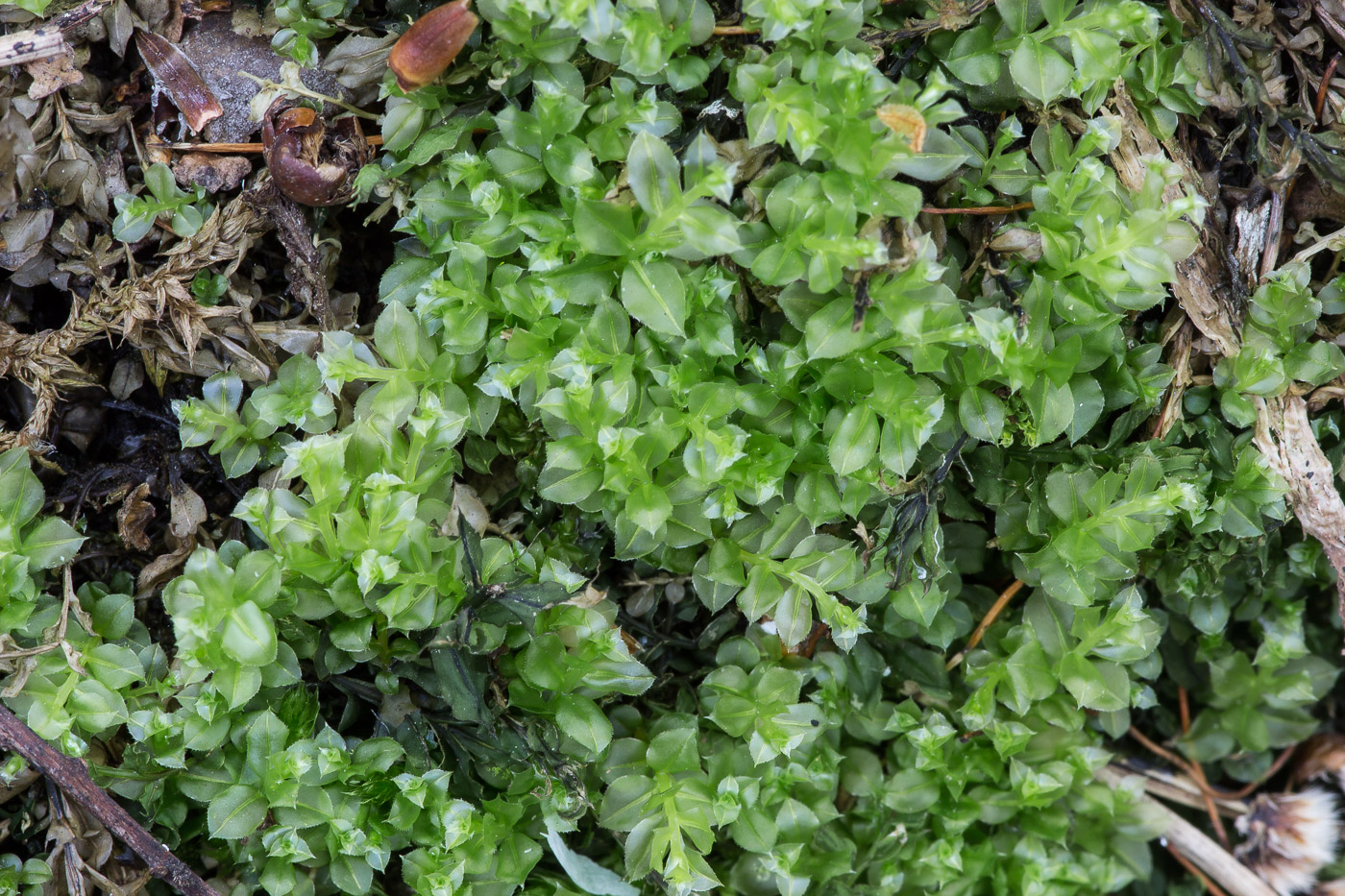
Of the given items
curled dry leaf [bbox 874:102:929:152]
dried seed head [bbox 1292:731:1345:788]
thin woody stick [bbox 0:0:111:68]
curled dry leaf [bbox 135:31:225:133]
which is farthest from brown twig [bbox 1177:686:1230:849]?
thin woody stick [bbox 0:0:111:68]

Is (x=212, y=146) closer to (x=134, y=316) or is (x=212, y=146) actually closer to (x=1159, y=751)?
(x=134, y=316)

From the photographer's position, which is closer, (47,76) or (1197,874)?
(47,76)

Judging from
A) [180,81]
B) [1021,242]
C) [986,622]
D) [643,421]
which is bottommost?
[986,622]

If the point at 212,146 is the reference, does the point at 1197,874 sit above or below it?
below

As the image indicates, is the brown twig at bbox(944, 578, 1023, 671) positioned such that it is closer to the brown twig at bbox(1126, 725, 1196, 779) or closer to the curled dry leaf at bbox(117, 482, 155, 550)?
the brown twig at bbox(1126, 725, 1196, 779)

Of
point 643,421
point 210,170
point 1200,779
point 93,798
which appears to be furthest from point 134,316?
point 1200,779

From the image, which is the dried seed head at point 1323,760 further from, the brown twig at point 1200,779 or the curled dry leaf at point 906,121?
the curled dry leaf at point 906,121

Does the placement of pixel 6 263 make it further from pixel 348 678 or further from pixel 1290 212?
pixel 1290 212
